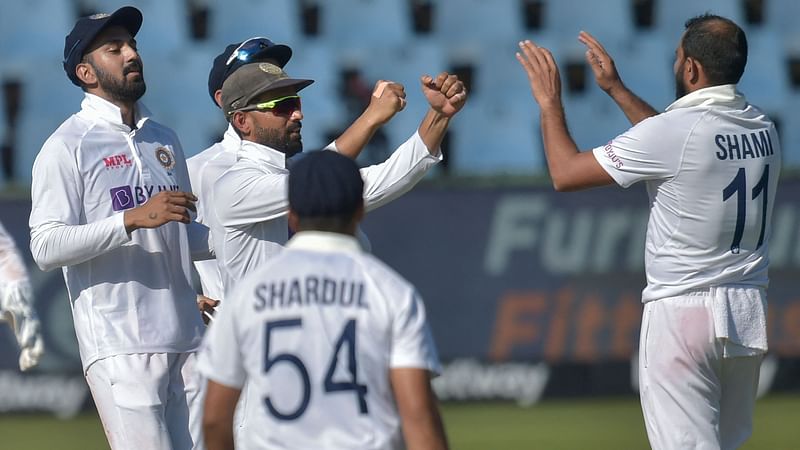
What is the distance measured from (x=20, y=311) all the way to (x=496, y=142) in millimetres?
8301

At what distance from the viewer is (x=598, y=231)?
11891 mm

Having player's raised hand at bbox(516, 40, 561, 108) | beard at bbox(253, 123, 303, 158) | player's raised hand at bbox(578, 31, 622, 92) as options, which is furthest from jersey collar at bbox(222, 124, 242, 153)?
player's raised hand at bbox(578, 31, 622, 92)

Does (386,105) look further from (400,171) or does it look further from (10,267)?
(10,267)

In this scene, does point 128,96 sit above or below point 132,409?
above

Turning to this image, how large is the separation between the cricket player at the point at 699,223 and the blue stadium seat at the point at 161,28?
882cm

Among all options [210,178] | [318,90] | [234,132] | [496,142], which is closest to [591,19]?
[496,142]

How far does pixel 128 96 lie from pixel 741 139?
7.83ft

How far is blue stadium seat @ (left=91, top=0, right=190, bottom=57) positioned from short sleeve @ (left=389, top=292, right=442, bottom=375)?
34.5 ft

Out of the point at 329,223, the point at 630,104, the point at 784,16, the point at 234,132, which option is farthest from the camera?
the point at 784,16

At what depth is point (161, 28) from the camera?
14000 millimetres

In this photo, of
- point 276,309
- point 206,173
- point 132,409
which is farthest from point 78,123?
point 276,309

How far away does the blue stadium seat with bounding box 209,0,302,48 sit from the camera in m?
14.1

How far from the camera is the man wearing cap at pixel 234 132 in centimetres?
556

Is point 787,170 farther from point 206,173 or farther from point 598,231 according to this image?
point 206,173
